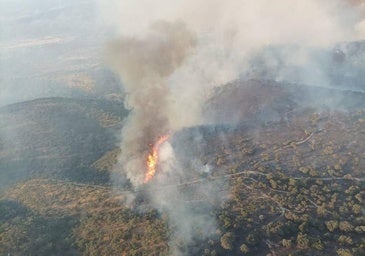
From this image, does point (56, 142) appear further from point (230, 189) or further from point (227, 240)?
point (227, 240)

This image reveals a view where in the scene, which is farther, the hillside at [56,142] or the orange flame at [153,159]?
the hillside at [56,142]

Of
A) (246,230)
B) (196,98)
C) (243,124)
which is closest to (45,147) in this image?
(196,98)

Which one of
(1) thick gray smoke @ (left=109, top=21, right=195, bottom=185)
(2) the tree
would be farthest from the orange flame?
(2) the tree

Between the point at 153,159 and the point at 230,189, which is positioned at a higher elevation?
the point at 153,159

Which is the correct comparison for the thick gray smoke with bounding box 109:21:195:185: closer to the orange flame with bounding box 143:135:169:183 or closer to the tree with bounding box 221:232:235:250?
the orange flame with bounding box 143:135:169:183

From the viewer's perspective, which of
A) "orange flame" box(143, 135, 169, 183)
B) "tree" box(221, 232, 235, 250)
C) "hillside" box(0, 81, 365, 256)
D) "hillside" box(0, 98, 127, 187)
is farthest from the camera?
"hillside" box(0, 98, 127, 187)

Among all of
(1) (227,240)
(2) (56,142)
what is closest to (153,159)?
(1) (227,240)

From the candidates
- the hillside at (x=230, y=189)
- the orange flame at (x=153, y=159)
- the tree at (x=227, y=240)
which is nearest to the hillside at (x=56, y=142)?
the hillside at (x=230, y=189)

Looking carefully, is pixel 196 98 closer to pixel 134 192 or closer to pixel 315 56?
pixel 134 192

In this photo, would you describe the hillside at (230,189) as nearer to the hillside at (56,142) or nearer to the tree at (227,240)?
the tree at (227,240)
